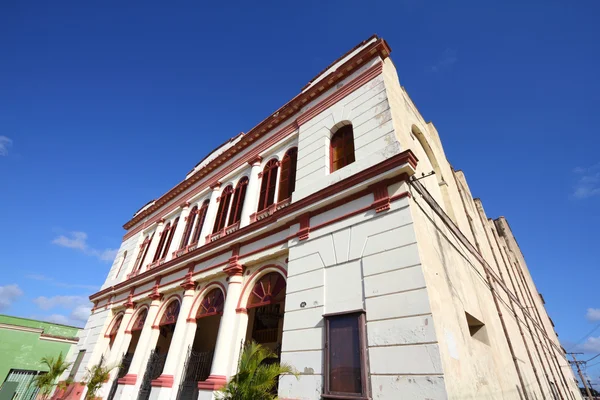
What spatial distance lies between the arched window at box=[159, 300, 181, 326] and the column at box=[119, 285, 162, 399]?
425mm

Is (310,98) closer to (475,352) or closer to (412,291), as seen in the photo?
(412,291)

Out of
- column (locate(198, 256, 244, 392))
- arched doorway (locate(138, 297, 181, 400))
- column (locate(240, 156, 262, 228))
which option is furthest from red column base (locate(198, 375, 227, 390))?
column (locate(240, 156, 262, 228))

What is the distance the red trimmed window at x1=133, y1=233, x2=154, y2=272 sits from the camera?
1684cm

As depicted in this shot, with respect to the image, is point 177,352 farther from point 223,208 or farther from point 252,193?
point 252,193

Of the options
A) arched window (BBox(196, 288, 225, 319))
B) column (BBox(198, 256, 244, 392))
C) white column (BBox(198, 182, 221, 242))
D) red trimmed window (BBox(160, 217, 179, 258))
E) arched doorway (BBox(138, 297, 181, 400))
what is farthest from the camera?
red trimmed window (BBox(160, 217, 179, 258))

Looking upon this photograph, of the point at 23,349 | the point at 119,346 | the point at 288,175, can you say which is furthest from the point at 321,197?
the point at 23,349

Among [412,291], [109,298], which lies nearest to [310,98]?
[412,291]

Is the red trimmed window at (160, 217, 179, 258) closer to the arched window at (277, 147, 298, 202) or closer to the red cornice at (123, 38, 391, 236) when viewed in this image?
the red cornice at (123, 38, 391, 236)

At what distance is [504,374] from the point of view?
26.0 ft

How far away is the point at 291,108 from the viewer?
37.7ft

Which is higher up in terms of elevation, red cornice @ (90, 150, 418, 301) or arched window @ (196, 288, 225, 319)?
red cornice @ (90, 150, 418, 301)

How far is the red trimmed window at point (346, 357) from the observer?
5340mm

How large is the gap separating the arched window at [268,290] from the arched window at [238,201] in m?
3.28

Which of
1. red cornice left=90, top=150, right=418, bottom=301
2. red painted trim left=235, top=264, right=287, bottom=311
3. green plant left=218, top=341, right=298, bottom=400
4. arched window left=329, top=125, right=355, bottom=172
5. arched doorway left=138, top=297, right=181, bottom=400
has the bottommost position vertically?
green plant left=218, top=341, right=298, bottom=400
